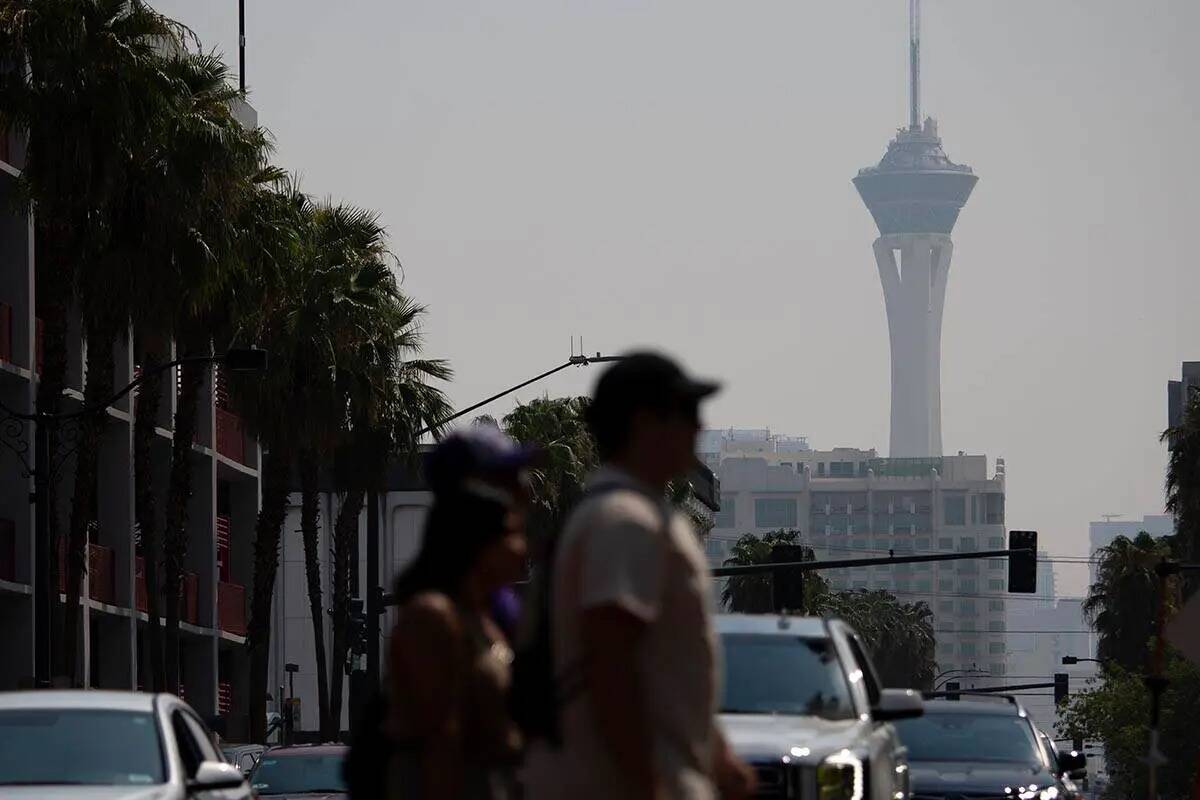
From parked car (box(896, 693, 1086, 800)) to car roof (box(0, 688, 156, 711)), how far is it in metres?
6.97

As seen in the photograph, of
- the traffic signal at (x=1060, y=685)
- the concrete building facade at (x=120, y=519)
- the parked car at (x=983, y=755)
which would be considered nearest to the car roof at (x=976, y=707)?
the parked car at (x=983, y=755)

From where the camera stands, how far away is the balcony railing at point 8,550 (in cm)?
4172

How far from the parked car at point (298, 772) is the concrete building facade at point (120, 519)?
964cm

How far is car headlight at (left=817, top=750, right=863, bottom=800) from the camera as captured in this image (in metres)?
12.6

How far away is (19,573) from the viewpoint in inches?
1667

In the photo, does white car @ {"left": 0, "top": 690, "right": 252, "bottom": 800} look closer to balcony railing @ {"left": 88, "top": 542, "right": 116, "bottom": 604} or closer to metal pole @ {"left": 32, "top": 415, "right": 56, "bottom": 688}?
metal pole @ {"left": 32, "top": 415, "right": 56, "bottom": 688}

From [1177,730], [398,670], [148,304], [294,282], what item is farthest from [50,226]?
[1177,730]

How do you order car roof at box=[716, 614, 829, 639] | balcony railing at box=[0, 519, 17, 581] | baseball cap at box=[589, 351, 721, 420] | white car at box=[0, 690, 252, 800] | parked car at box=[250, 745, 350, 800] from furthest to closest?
balcony railing at box=[0, 519, 17, 581], parked car at box=[250, 745, 350, 800], car roof at box=[716, 614, 829, 639], white car at box=[0, 690, 252, 800], baseball cap at box=[589, 351, 721, 420]

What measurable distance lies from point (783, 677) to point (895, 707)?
2.09 ft

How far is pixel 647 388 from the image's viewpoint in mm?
6477

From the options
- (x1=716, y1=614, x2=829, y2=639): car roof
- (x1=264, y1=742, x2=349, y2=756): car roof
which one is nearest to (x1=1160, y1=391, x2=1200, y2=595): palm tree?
(x1=264, y1=742, x2=349, y2=756): car roof

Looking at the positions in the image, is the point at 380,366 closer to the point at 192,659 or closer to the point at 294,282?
the point at 294,282

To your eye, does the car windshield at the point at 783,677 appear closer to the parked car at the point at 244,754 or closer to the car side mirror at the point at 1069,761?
the car side mirror at the point at 1069,761

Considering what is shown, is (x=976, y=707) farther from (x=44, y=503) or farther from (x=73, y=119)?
(x=73, y=119)
